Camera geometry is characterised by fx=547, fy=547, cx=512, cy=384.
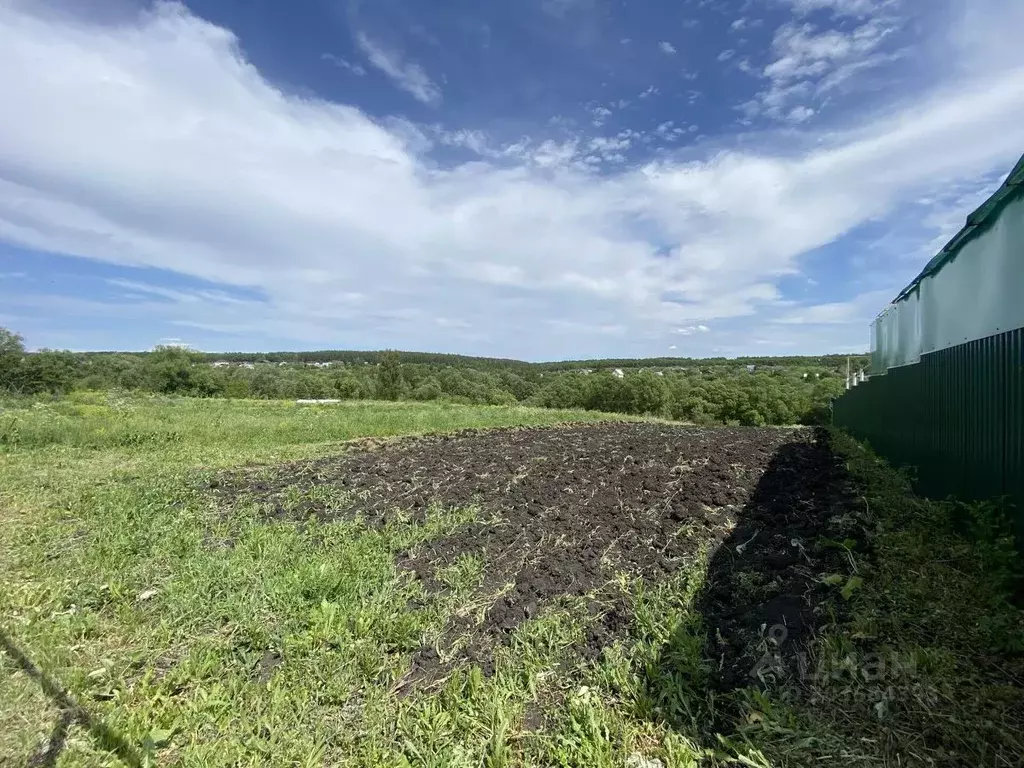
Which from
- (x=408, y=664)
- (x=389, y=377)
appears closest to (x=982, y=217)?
(x=408, y=664)

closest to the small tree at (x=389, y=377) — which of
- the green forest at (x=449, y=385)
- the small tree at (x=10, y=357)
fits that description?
the green forest at (x=449, y=385)

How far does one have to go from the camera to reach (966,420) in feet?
15.4

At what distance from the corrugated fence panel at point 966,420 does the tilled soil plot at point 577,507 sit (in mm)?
1107

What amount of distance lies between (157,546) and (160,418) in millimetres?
12962

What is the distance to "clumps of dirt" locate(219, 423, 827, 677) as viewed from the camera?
13.4ft

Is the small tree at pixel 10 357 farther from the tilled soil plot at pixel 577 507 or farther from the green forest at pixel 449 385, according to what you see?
the tilled soil plot at pixel 577 507

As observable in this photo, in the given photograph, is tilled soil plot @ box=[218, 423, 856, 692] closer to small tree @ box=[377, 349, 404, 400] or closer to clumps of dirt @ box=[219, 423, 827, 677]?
clumps of dirt @ box=[219, 423, 827, 677]

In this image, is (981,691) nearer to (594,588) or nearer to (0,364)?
(594,588)

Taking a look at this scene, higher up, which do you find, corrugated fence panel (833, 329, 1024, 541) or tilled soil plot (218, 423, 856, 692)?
corrugated fence panel (833, 329, 1024, 541)

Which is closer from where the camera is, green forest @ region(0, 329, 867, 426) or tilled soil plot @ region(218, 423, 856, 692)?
tilled soil plot @ region(218, 423, 856, 692)

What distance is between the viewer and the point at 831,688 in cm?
267

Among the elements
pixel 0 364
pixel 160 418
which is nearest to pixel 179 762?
pixel 160 418

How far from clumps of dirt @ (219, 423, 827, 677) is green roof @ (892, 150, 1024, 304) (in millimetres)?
2955

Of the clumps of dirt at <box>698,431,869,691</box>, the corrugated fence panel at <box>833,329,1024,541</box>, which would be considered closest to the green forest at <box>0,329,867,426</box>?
the corrugated fence panel at <box>833,329,1024,541</box>
